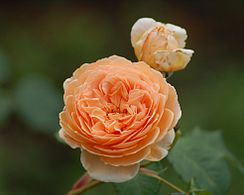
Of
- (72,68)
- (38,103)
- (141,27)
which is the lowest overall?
(72,68)

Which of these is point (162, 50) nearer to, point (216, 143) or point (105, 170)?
point (105, 170)

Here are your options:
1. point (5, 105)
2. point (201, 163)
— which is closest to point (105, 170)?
point (201, 163)

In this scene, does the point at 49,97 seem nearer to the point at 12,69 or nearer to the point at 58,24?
the point at 12,69

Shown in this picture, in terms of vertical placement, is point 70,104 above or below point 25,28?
above

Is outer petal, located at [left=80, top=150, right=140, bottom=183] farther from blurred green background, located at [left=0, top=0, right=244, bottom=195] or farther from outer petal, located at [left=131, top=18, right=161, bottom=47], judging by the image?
blurred green background, located at [left=0, top=0, right=244, bottom=195]

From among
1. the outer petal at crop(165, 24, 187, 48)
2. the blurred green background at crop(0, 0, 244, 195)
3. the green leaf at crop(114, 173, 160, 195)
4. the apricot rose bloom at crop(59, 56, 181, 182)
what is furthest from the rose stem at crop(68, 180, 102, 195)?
the blurred green background at crop(0, 0, 244, 195)

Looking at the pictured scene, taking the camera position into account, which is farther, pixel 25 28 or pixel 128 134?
pixel 25 28

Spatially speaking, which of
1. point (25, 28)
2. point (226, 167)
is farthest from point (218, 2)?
point (226, 167)
